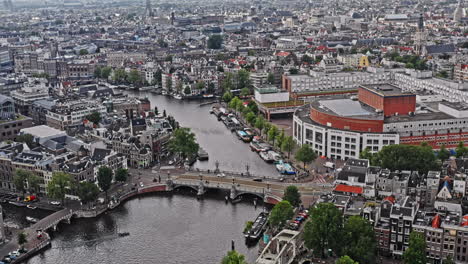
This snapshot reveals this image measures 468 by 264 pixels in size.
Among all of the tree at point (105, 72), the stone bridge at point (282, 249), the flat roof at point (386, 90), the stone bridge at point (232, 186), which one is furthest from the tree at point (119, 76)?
the stone bridge at point (282, 249)

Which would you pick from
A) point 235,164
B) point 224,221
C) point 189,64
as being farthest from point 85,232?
point 189,64

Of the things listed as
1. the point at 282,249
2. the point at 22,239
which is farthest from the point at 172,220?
the point at 282,249

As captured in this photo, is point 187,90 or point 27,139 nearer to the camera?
point 27,139

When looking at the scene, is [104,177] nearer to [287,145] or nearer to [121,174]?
[121,174]

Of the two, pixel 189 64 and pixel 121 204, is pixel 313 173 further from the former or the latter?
pixel 189 64

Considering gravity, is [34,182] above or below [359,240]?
below

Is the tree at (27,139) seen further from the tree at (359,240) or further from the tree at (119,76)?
the tree at (119,76)

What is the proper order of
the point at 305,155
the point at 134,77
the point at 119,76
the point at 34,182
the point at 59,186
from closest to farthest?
the point at 59,186
the point at 34,182
the point at 305,155
the point at 134,77
the point at 119,76
